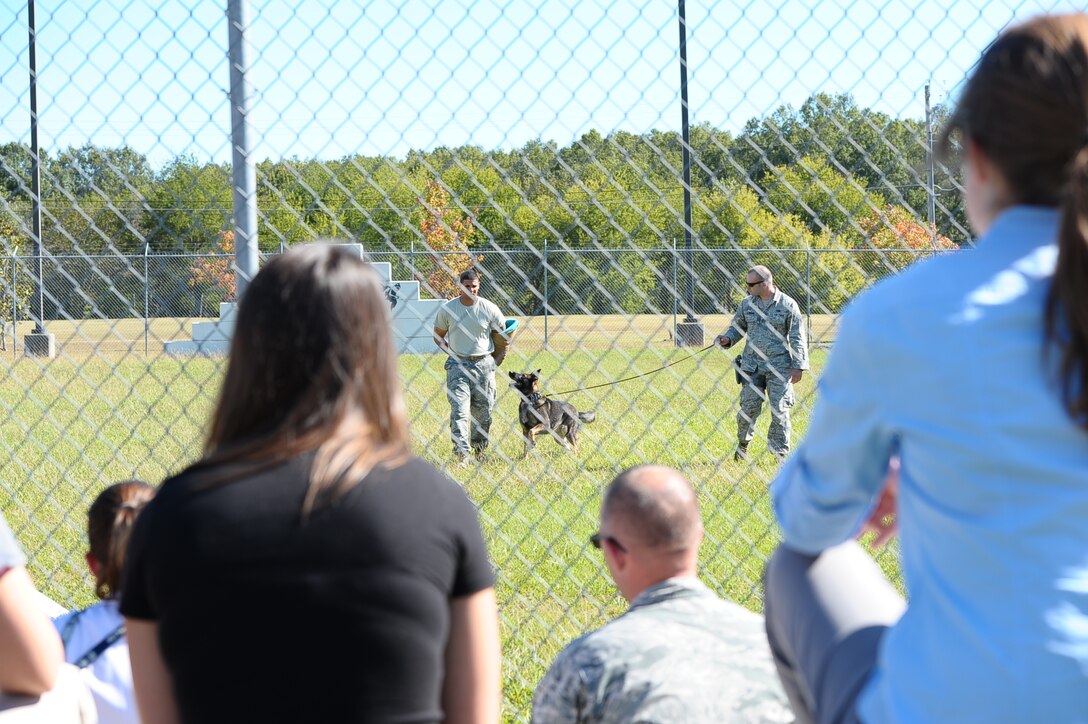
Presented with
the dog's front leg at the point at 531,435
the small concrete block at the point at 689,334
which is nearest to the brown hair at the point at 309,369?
the small concrete block at the point at 689,334

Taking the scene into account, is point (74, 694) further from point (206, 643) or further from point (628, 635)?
point (628, 635)

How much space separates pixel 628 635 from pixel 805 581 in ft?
1.92

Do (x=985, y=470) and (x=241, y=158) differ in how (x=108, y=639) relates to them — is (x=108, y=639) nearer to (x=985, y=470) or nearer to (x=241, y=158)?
(x=241, y=158)

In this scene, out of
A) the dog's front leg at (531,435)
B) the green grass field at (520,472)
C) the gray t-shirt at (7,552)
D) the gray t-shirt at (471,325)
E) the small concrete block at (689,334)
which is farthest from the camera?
the gray t-shirt at (471,325)

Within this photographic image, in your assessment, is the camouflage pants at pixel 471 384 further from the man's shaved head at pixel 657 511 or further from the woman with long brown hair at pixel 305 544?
the woman with long brown hair at pixel 305 544

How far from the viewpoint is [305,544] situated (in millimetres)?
1592

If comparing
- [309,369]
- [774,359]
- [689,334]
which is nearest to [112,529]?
[309,369]

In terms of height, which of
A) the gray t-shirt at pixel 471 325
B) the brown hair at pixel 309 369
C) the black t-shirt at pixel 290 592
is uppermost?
the brown hair at pixel 309 369

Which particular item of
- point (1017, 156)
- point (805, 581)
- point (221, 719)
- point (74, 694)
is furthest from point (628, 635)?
point (1017, 156)

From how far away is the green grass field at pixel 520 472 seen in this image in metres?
3.93

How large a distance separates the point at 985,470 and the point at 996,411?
0.24ft

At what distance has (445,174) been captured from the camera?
2.87 meters

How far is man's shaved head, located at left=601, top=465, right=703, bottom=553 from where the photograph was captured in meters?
2.46

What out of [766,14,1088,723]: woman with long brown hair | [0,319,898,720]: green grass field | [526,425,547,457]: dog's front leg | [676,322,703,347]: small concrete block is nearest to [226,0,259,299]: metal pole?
[0,319,898,720]: green grass field
